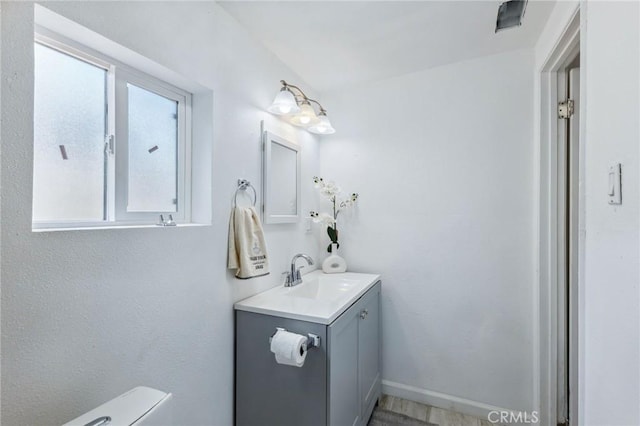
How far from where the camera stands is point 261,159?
1.70 m

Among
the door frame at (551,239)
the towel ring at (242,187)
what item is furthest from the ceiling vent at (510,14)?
the towel ring at (242,187)

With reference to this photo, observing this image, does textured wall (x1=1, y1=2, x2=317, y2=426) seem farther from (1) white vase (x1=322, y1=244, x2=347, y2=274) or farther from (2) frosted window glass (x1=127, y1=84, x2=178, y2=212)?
(1) white vase (x1=322, y1=244, x2=347, y2=274)

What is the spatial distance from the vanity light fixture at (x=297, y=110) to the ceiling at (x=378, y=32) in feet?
0.88

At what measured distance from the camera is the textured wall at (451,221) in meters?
1.80

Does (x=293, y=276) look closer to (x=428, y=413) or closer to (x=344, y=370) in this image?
(x=344, y=370)

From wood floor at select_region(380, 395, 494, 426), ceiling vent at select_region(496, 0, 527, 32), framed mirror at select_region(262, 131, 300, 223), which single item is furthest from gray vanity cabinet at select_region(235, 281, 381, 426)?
ceiling vent at select_region(496, 0, 527, 32)

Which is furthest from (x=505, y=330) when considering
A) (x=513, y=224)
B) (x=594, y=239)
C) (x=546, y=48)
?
(x=546, y=48)

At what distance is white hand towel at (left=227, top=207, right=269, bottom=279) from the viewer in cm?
142

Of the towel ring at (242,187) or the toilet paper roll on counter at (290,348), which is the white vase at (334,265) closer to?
the towel ring at (242,187)

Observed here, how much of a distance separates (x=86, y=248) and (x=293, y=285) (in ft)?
3.80

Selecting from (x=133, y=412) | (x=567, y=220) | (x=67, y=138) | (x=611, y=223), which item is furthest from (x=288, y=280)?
(x=567, y=220)

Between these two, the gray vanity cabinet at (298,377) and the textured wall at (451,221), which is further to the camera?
the textured wall at (451,221)

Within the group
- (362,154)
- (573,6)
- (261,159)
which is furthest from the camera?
(362,154)

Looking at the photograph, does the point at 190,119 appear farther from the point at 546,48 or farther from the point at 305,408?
the point at 546,48
